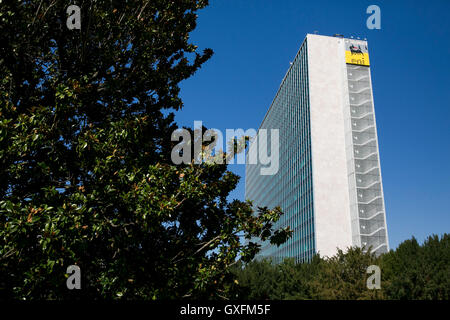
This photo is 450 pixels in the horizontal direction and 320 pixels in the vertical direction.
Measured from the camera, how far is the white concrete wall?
235 feet

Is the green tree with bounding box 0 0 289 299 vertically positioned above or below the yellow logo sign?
below

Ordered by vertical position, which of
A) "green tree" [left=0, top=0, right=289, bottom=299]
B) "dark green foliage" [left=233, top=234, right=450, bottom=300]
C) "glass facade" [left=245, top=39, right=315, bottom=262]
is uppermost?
"glass facade" [left=245, top=39, right=315, bottom=262]

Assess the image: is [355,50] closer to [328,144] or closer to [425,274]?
[328,144]

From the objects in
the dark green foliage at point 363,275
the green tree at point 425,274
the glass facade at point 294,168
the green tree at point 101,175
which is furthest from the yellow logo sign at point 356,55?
the green tree at point 101,175

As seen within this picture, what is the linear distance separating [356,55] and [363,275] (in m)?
66.4

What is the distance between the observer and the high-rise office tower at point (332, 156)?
71250 millimetres

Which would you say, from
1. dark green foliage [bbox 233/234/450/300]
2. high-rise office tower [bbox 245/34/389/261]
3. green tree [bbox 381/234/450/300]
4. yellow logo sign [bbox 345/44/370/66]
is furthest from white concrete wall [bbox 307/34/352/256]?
green tree [bbox 381/234/450/300]

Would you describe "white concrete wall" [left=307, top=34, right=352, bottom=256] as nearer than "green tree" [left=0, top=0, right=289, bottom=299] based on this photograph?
No

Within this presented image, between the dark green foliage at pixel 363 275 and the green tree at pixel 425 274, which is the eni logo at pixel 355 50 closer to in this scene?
the dark green foliage at pixel 363 275

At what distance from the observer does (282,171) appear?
98125mm

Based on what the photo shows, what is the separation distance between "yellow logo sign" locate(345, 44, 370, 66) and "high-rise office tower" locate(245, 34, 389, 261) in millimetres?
234

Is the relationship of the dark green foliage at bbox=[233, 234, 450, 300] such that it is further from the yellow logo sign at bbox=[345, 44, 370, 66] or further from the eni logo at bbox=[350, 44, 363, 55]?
the eni logo at bbox=[350, 44, 363, 55]

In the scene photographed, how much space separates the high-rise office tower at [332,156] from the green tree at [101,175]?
6633 cm
